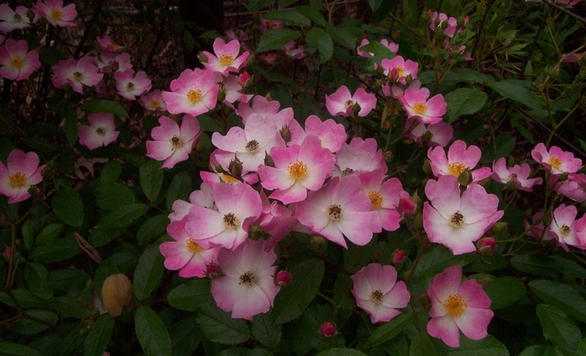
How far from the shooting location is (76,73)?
156 cm

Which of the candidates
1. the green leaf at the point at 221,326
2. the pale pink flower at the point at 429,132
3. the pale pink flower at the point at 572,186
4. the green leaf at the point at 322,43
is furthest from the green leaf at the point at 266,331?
the pale pink flower at the point at 572,186

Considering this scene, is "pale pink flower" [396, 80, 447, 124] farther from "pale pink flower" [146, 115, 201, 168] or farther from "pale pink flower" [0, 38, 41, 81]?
"pale pink flower" [0, 38, 41, 81]

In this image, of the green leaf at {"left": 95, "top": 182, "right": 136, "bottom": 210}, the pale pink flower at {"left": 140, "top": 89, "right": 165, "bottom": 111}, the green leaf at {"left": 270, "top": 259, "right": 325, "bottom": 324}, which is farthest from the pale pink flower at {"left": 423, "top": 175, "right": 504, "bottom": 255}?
the pale pink flower at {"left": 140, "top": 89, "right": 165, "bottom": 111}

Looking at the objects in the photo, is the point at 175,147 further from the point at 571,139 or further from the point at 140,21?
the point at 571,139

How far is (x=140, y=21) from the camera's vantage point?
2203 mm

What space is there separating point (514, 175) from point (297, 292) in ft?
2.35

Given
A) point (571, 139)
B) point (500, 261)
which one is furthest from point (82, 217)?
point (571, 139)

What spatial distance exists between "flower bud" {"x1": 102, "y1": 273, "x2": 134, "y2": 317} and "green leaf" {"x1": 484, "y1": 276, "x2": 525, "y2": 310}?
2.57 ft

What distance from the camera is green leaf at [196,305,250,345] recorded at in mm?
984

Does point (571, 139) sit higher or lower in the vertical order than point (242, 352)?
lower

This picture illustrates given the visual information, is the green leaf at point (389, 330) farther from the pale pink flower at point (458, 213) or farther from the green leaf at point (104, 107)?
the green leaf at point (104, 107)

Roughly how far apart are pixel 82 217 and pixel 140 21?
130 cm

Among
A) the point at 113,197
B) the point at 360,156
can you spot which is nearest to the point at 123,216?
the point at 113,197

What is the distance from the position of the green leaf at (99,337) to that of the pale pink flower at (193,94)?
50cm
